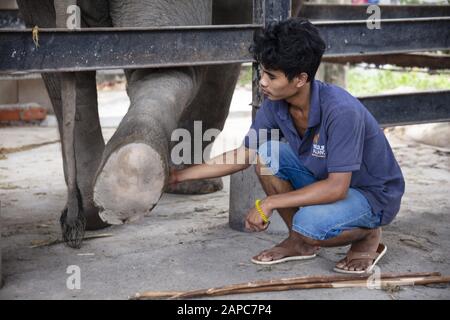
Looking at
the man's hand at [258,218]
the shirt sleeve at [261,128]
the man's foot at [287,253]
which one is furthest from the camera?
the man's foot at [287,253]

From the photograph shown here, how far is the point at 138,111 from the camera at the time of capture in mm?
3318

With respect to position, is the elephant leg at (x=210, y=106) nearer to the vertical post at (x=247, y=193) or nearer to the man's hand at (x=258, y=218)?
the vertical post at (x=247, y=193)

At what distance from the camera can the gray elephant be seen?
3.04 metres

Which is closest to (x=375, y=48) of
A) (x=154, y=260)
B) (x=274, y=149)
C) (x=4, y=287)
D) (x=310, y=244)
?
(x=274, y=149)

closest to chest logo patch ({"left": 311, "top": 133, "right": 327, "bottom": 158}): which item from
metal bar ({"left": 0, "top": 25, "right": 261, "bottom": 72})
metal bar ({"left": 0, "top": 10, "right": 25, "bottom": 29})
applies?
metal bar ({"left": 0, "top": 25, "right": 261, "bottom": 72})

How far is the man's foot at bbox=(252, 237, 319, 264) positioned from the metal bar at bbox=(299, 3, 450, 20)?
3.15 m

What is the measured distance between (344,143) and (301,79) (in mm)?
→ 303

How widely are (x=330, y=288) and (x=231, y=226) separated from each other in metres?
1.13

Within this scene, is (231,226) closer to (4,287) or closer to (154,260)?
(154,260)

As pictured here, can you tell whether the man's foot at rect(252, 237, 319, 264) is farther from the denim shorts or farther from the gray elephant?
the gray elephant

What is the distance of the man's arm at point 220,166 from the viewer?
11.7 ft

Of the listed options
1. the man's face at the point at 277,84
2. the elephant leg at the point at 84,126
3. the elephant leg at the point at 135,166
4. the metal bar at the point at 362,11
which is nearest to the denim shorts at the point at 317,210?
the man's face at the point at 277,84

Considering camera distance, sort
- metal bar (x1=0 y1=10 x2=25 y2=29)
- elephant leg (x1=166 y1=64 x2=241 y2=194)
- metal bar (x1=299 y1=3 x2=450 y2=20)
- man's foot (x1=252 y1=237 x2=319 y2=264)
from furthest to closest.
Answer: metal bar (x1=0 y1=10 x2=25 y2=29)
metal bar (x1=299 y1=3 x2=450 y2=20)
elephant leg (x1=166 y1=64 x2=241 y2=194)
man's foot (x1=252 y1=237 x2=319 y2=264)

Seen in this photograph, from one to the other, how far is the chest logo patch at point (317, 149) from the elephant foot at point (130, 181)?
28.5 inches
